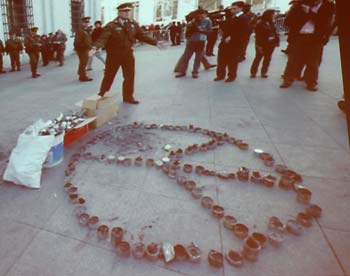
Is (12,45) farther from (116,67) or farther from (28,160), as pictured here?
(28,160)

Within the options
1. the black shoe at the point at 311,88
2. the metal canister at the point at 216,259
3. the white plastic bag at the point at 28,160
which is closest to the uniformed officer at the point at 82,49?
the black shoe at the point at 311,88

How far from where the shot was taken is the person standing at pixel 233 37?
8.16m

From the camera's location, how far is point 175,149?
4.23m

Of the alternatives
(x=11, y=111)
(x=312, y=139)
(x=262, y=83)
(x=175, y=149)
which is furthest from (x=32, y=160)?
(x=262, y=83)

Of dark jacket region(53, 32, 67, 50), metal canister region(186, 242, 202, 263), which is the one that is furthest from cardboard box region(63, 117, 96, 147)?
dark jacket region(53, 32, 67, 50)

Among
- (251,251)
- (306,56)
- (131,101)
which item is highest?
(306,56)

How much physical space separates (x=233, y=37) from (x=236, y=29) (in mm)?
216

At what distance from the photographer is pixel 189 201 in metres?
2.99

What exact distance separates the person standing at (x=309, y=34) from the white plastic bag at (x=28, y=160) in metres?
6.33

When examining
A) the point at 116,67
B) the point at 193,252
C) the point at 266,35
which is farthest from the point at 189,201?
the point at 266,35

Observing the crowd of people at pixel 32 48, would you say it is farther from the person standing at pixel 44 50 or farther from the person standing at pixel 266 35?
the person standing at pixel 266 35

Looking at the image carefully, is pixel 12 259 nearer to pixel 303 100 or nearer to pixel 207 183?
pixel 207 183

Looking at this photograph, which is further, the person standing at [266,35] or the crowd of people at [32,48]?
the crowd of people at [32,48]

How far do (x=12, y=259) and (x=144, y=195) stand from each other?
4.14ft
